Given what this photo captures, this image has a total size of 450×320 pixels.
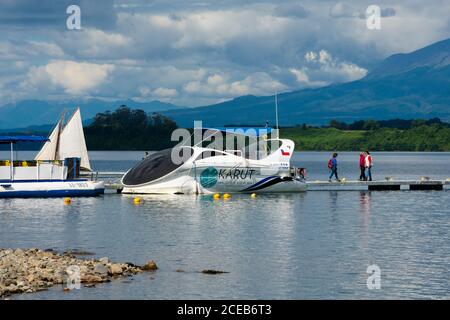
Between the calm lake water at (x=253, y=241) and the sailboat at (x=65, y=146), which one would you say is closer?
the calm lake water at (x=253, y=241)

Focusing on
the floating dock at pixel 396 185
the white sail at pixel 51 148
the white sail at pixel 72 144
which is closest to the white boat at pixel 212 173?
the white sail at pixel 72 144

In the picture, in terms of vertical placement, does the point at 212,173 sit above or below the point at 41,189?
above

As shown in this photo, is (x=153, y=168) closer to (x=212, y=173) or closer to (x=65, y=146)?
(x=212, y=173)

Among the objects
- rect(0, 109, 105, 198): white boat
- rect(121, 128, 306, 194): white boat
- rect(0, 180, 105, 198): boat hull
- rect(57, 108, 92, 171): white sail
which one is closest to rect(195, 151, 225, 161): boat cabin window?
rect(121, 128, 306, 194): white boat

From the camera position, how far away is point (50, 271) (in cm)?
2867

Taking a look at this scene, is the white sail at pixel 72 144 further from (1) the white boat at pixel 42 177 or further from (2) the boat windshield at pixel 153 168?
(2) the boat windshield at pixel 153 168

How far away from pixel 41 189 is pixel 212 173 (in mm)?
12495

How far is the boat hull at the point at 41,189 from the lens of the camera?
60.9m

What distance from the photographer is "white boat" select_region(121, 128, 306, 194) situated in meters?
63.3

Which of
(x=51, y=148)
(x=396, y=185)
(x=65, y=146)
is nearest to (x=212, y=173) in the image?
(x=65, y=146)

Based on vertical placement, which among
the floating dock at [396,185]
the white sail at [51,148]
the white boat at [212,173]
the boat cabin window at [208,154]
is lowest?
the floating dock at [396,185]

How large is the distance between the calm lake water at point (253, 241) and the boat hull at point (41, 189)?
0.72m
